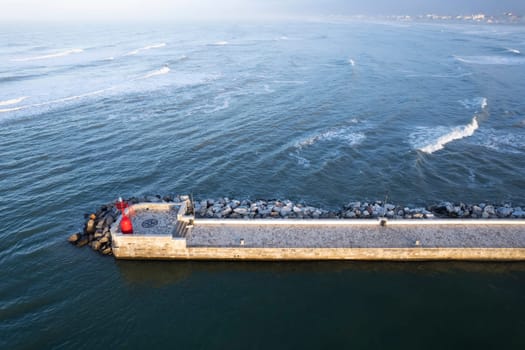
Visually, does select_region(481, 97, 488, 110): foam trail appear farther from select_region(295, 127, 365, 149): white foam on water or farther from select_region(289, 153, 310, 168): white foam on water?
select_region(289, 153, 310, 168): white foam on water

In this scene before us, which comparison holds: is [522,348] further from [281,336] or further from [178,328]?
[178,328]

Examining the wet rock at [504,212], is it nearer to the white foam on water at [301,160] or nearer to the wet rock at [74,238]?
the white foam on water at [301,160]

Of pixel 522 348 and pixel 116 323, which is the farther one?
pixel 116 323

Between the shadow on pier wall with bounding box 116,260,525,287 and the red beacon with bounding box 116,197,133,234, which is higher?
the red beacon with bounding box 116,197,133,234

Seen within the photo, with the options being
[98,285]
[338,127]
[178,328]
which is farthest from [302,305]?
[338,127]

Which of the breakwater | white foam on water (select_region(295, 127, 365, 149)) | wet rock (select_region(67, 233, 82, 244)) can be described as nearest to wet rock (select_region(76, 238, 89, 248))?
the breakwater
